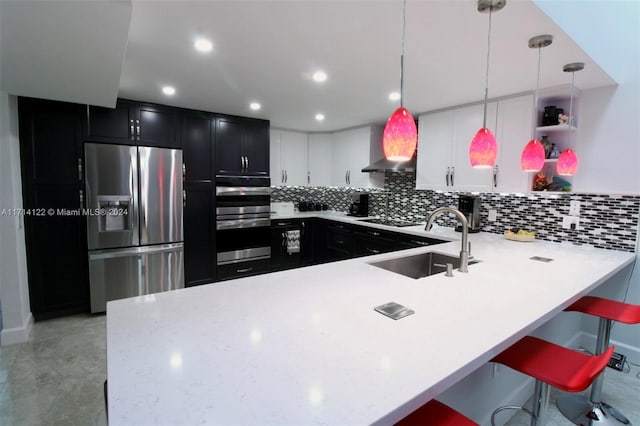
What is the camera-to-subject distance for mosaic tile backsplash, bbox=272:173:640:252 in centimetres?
246

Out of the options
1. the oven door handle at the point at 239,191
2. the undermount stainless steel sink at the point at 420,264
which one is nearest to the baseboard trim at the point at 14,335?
the oven door handle at the point at 239,191

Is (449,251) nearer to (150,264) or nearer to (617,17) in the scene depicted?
(617,17)

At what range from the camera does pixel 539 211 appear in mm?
2895

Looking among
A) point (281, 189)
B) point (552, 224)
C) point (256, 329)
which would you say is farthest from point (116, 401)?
point (281, 189)

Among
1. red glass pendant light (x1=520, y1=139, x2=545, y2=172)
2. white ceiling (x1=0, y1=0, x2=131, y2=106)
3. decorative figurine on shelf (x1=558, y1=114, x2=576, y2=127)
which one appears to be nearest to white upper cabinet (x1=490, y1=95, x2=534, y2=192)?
decorative figurine on shelf (x1=558, y1=114, x2=576, y2=127)

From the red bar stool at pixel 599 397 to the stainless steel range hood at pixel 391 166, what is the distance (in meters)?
2.16

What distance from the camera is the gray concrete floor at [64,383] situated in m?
1.85

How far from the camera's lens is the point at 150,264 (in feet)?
11.1

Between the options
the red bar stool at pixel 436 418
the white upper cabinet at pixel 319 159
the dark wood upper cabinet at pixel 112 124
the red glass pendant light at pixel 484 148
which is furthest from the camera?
the white upper cabinet at pixel 319 159

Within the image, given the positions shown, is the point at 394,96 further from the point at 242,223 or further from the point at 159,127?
the point at 159,127

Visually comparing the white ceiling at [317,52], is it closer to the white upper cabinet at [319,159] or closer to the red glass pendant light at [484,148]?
the red glass pendant light at [484,148]

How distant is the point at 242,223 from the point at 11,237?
2.12 metres

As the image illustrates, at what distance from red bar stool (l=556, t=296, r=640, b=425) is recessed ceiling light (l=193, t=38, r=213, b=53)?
269 centimetres

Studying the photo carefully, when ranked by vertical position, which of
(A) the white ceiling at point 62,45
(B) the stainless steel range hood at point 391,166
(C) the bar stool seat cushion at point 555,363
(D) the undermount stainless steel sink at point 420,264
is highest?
(A) the white ceiling at point 62,45
